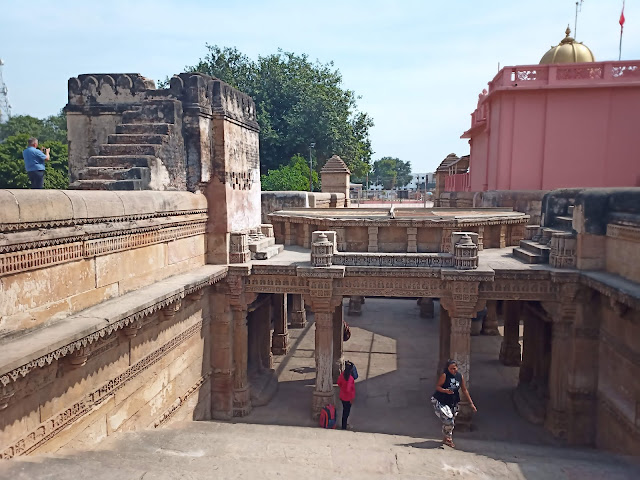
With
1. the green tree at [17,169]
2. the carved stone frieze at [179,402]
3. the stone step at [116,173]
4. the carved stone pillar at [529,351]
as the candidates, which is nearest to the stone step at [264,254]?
the carved stone frieze at [179,402]

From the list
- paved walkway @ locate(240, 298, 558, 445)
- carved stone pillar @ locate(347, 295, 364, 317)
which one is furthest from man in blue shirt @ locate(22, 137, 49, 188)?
carved stone pillar @ locate(347, 295, 364, 317)

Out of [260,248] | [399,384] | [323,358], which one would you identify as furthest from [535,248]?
[260,248]

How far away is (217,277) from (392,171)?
84.7 m

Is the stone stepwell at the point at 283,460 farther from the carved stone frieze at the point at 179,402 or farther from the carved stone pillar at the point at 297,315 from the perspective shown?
the carved stone pillar at the point at 297,315

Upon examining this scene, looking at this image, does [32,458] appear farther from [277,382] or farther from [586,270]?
[586,270]

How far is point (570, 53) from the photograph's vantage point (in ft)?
59.6

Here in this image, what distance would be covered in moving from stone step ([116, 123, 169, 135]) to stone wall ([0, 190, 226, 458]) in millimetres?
1269

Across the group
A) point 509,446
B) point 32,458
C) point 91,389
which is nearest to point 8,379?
point 32,458

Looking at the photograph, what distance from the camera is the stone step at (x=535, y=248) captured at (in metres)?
9.38

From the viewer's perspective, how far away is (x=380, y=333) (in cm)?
1523

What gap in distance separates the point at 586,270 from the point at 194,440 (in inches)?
277

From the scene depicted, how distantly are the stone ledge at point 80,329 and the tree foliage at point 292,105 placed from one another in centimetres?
2391

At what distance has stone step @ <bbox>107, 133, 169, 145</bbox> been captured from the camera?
328 inches

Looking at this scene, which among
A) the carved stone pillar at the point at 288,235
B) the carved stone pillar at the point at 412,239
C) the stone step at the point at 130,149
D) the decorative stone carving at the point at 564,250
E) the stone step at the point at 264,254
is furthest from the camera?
the carved stone pillar at the point at 288,235
